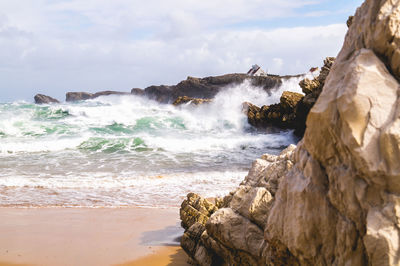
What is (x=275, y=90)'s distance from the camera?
115ft

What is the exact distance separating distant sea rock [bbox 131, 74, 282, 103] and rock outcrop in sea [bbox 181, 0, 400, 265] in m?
34.1

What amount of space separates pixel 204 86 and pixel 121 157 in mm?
33301

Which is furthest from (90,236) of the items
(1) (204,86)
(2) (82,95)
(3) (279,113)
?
(2) (82,95)

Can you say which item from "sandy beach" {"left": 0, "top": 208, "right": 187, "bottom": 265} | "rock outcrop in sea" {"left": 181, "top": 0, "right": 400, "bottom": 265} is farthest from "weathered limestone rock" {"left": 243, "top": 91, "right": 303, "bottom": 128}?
"rock outcrop in sea" {"left": 181, "top": 0, "right": 400, "bottom": 265}

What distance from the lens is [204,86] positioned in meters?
45.9

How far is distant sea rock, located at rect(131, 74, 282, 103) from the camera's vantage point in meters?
38.4

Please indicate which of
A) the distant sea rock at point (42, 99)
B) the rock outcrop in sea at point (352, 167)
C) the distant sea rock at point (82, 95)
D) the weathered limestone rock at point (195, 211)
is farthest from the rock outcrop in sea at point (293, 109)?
the distant sea rock at point (82, 95)

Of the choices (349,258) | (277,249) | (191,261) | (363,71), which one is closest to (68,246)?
(191,261)

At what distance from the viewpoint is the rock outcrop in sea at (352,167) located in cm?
207

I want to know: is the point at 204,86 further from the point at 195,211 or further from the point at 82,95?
the point at 195,211

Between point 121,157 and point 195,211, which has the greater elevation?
point 195,211

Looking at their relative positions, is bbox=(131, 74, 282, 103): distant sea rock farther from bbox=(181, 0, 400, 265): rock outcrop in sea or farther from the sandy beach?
bbox=(181, 0, 400, 265): rock outcrop in sea

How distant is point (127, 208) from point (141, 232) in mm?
1343

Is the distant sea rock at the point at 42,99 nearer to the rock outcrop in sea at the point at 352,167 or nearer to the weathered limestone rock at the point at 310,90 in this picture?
the weathered limestone rock at the point at 310,90
